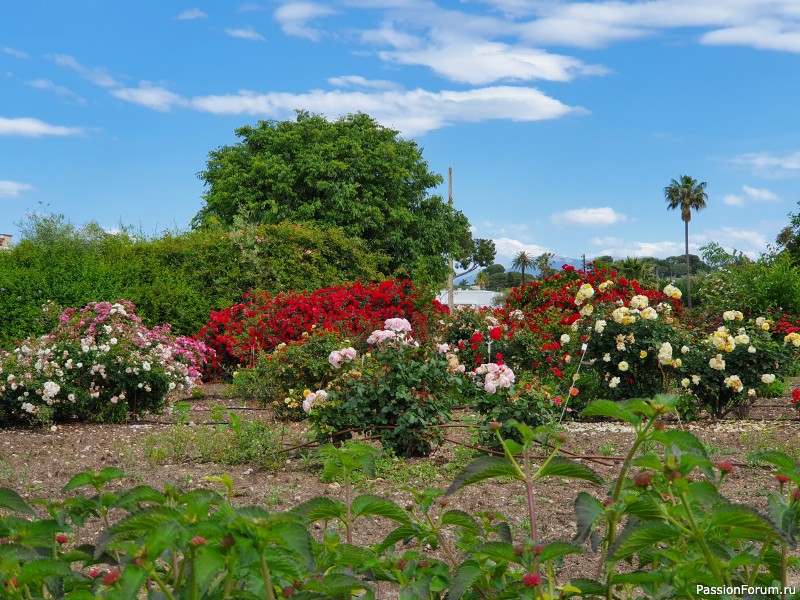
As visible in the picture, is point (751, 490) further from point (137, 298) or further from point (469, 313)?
point (137, 298)

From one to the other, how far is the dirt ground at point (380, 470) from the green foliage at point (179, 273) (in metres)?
4.85

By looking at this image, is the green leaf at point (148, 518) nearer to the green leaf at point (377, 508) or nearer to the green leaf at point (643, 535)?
the green leaf at point (377, 508)

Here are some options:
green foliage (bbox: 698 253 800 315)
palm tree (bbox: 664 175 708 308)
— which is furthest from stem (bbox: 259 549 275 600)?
palm tree (bbox: 664 175 708 308)

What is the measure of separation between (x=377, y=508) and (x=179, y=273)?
13634 millimetres

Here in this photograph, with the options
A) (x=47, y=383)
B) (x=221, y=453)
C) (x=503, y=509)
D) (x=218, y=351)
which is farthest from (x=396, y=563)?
(x=218, y=351)

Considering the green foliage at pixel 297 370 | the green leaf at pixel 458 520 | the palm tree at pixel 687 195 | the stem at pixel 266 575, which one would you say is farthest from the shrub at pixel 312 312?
the palm tree at pixel 687 195

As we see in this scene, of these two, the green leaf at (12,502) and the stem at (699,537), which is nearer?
the stem at (699,537)

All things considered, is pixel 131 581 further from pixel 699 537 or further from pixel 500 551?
pixel 699 537

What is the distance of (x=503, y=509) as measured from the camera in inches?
177

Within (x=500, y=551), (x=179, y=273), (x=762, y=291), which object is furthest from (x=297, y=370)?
(x=762, y=291)

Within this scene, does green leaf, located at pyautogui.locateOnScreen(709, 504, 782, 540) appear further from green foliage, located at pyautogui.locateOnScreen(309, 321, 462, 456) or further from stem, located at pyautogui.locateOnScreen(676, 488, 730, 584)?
green foliage, located at pyautogui.locateOnScreen(309, 321, 462, 456)

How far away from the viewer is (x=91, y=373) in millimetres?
8250

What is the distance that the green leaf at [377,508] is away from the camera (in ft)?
5.07

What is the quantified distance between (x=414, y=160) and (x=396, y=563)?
30180 mm
